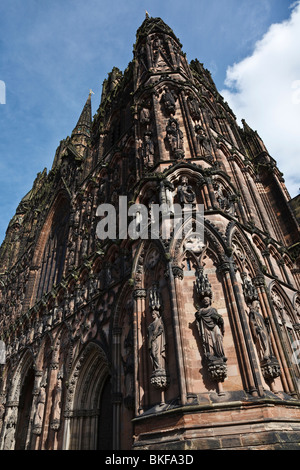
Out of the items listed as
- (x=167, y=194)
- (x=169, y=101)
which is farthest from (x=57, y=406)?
(x=169, y=101)

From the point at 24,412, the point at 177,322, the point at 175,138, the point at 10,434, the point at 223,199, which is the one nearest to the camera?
the point at 177,322

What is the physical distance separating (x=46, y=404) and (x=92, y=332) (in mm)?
4115

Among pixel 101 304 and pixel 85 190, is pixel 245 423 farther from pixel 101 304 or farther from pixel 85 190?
pixel 85 190

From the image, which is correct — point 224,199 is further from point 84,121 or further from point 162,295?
point 84,121

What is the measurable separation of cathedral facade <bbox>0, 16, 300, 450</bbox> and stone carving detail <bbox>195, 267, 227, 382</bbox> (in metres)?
0.03

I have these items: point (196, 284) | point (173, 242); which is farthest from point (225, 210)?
point (196, 284)

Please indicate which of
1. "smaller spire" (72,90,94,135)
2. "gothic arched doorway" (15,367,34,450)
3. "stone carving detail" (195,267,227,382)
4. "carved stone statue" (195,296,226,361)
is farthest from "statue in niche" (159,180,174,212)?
"smaller spire" (72,90,94,135)

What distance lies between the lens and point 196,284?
868 centimetres

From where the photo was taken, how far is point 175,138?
12.5 meters

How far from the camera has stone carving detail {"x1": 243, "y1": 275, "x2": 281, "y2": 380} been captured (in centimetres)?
792

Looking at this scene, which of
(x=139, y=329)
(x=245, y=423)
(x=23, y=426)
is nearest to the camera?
(x=245, y=423)

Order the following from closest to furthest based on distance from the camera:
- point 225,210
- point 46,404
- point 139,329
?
point 139,329 → point 225,210 → point 46,404

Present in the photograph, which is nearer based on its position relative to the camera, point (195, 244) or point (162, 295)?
point (162, 295)

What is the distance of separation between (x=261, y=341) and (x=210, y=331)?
136cm
